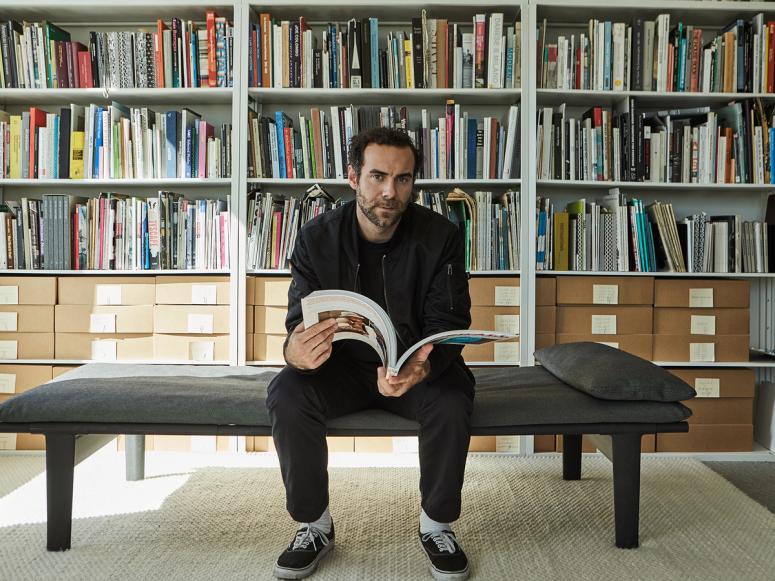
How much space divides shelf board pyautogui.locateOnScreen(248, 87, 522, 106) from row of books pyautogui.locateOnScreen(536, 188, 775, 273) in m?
0.51

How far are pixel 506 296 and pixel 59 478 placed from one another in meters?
1.80

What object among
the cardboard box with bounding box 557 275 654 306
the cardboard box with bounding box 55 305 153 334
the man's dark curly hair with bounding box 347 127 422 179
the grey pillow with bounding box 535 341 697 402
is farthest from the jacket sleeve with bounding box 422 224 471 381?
the cardboard box with bounding box 55 305 153 334

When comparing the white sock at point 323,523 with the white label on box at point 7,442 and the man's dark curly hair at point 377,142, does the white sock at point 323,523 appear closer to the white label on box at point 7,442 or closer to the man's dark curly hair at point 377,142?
the man's dark curly hair at point 377,142

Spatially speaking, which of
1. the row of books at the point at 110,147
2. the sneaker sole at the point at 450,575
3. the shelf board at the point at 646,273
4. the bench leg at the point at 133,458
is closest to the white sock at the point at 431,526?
the sneaker sole at the point at 450,575

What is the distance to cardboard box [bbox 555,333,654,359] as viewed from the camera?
3.08m

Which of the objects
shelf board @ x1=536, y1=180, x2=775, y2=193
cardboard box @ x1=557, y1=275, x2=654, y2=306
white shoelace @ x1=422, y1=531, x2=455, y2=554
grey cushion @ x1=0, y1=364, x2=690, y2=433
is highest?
shelf board @ x1=536, y1=180, x2=775, y2=193

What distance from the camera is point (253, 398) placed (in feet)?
6.59

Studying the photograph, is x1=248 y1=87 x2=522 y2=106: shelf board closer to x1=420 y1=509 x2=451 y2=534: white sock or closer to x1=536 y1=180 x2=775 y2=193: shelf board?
x1=536 y1=180 x2=775 y2=193: shelf board

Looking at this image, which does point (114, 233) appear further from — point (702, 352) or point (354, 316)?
point (702, 352)

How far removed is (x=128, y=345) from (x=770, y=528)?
2.41 m

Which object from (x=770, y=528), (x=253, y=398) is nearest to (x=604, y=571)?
(x=770, y=528)

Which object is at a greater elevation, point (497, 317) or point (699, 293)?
point (699, 293)

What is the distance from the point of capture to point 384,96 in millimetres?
3203

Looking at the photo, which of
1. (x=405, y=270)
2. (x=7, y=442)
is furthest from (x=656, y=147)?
(x=7, y=442)
